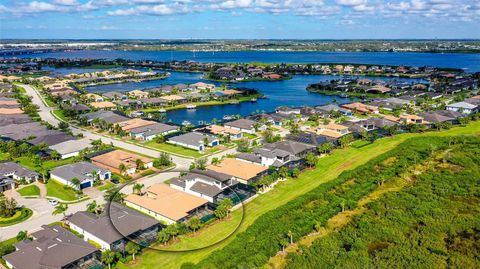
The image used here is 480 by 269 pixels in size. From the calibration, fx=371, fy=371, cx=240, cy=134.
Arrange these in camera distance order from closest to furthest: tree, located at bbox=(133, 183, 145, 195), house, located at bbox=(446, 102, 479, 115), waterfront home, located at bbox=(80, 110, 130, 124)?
tree, located at bbox=(133, 183, 145, 195)
waterfront home, located at bbox=(80, 110, 130, 124)
house, located at bbox=(446, 102, 479, 115)

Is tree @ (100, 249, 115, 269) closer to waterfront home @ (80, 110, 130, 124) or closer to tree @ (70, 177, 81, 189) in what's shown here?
tree @ (70, 177, 81, 189)

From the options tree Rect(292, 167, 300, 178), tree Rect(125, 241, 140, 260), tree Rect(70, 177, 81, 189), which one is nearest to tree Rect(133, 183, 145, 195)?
tree Rect(70, 177, 81, 189)

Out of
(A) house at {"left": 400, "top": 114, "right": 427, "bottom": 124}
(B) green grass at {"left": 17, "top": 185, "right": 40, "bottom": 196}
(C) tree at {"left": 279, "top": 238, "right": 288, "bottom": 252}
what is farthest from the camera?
(A) house at {"left": 400, "top": 114, "right": 427, "bottom": 124}

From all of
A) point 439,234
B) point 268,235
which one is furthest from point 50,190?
point 439,234

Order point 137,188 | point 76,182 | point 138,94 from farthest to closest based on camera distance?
point 138,94
point 76,182
point 137,188

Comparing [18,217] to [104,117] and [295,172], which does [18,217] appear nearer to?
[295,172]

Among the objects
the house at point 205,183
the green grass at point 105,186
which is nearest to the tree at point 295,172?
the house at point 205,183

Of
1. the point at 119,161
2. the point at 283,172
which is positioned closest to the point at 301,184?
the point at 283,172
